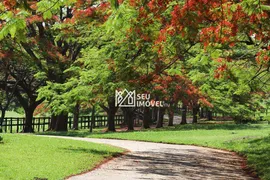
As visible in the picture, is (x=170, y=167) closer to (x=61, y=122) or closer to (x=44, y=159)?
(x=44, y=159)

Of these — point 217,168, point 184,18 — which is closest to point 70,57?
point 217,168

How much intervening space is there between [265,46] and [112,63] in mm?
5865

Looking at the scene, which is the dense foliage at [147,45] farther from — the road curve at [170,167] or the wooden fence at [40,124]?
the wooden fence at [40,124]

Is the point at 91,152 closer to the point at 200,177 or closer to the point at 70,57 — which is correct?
the point at 200,177

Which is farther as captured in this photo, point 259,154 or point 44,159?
point 259,154

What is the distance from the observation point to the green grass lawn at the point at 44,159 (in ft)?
35.9

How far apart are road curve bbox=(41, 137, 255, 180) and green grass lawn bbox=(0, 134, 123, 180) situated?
0.54m

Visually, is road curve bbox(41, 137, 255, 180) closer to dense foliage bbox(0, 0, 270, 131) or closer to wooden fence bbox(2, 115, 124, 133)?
dense foliage bbox(0, 0, 270, 131)

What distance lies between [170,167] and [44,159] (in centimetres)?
421

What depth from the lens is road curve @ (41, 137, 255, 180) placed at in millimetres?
11742

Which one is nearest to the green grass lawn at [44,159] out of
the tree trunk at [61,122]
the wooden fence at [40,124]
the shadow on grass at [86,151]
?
the shadow on grass at [86,151]

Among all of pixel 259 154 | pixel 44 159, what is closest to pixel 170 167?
pixel 44 159

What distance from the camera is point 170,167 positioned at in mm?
13828

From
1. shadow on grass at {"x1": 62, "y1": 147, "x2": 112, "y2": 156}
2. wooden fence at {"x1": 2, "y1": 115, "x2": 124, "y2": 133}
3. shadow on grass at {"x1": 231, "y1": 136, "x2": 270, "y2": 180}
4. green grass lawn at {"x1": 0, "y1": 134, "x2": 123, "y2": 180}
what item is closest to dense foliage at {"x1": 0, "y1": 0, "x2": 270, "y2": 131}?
shadow on grass at {"x1": 62, "y1": 147, "x2": 112, "y2": 156}
